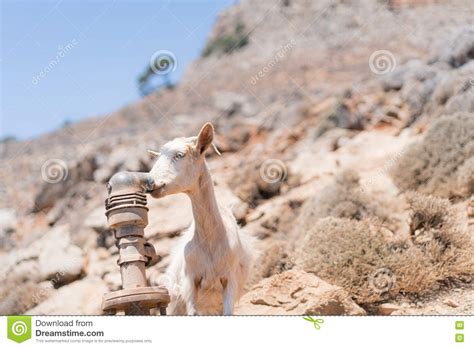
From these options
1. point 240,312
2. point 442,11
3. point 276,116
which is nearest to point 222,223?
point 240,312

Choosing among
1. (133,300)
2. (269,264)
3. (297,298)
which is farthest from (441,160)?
(133,300)

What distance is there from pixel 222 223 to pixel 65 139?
34824mm

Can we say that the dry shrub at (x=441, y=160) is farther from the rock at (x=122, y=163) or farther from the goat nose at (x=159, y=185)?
the rock at (x=122, y=163)

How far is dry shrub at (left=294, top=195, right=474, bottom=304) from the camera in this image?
343 inches

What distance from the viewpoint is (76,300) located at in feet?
39.7

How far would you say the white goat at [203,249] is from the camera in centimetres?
744

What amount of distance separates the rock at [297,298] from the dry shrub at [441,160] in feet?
13.0

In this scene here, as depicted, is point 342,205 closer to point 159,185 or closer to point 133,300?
point 159,185

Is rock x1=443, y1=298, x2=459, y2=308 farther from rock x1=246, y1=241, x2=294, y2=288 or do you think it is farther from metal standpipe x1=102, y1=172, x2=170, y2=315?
metal standpipe x1=102, y1=172, x2=170, y2=315

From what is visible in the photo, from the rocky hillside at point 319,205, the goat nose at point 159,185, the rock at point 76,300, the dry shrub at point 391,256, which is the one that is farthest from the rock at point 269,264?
the goat nose at point 159,185

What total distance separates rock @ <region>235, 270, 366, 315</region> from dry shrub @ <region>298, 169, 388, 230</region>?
315 centimetres
